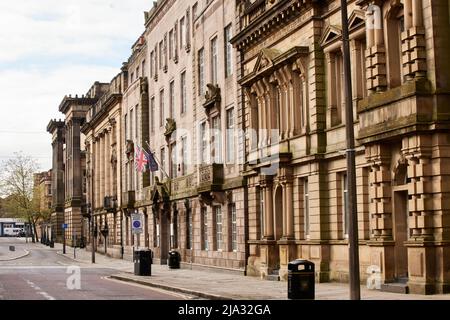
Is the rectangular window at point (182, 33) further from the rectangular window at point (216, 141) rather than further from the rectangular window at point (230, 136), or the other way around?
the rectangular window at point (230, 136)

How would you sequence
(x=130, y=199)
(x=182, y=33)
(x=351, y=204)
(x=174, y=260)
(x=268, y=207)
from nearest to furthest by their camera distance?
(x=351, y=204), (x=268, y=207), (x=174, y=260), (x=182, y=33), (x=130, y=199)

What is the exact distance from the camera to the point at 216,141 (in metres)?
46.3

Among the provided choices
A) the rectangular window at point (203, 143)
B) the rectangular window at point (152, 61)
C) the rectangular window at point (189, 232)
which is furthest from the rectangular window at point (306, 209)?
the rectangular window at point (152, 61)

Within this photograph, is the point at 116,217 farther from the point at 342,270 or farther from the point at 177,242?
the point at 342,270

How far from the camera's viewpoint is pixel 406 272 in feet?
88.1

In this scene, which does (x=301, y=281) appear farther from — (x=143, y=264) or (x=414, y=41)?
(x=143, y=264)

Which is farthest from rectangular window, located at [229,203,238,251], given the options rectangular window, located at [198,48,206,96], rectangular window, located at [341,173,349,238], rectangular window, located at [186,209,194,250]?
rectangular window, located at [341,173,349,238]

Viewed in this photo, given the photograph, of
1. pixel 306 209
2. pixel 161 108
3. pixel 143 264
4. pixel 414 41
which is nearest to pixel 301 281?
pixel 414 41

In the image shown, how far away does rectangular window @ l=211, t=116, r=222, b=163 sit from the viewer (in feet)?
151

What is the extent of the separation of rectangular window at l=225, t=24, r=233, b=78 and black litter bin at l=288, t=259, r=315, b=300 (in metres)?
21.1

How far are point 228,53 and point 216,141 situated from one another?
4.82 m

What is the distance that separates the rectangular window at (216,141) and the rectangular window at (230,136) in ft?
5.03

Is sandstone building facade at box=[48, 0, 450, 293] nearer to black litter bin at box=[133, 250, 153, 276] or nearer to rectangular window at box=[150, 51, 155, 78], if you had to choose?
rectangular window at box=[150, 51, 155, 78]
